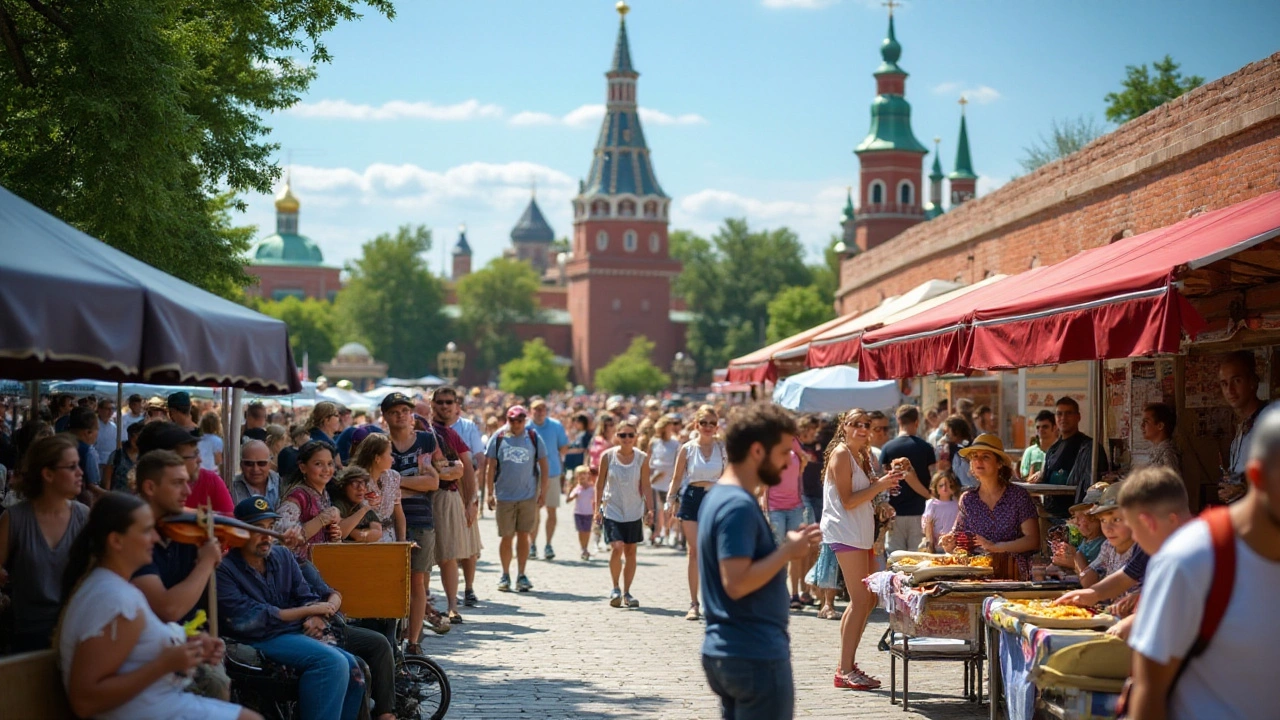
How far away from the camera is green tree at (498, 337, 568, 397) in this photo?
111000 millimetres

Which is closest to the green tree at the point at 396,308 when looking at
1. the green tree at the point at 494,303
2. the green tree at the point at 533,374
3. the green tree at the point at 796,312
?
the green tree at the point at 494,303

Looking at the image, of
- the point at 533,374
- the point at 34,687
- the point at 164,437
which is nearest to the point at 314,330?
the point at 533,374

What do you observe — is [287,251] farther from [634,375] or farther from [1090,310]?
[1090,310]

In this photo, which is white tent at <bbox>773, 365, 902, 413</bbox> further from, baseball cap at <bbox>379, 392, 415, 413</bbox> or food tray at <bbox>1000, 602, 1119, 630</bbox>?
food tray at <bbox>1000, 602, 1119, 630</bbox>

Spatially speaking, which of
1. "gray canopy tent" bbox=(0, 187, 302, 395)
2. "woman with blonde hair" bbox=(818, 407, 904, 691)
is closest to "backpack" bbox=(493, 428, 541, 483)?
"woman with blonde hair" bbox=(818, 407, 904, 691)

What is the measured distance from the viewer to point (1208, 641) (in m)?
3.78

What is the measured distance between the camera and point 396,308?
403 feet

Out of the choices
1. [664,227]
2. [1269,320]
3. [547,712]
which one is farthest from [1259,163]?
[664,227]

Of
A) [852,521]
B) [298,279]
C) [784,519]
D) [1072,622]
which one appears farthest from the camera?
[298,279]

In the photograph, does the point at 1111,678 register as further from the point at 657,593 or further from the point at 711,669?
the point at 657,593

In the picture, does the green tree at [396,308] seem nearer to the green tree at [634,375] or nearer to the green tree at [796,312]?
the green tree at [634,375]

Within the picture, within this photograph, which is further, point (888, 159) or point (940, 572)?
point (888, 159)

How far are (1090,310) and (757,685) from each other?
3.53 meters

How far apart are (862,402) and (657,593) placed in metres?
5.81
